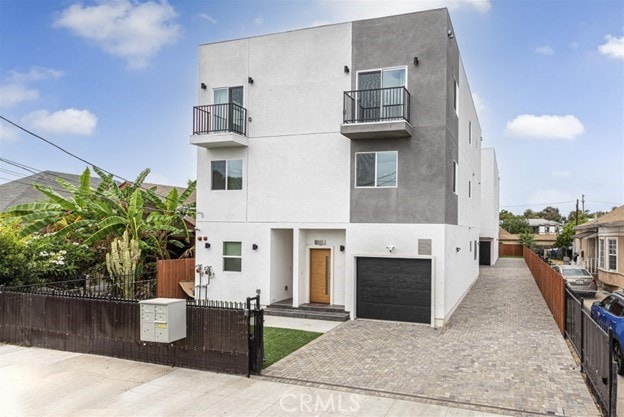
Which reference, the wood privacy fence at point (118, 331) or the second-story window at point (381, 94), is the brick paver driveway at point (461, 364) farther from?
the second-story window at point (381, 94)

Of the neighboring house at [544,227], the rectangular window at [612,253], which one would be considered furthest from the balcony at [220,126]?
the neighboring house at [544,227]

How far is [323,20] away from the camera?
1583cm

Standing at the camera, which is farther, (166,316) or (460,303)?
(460,303)

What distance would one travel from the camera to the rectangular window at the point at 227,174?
1566 centimetres

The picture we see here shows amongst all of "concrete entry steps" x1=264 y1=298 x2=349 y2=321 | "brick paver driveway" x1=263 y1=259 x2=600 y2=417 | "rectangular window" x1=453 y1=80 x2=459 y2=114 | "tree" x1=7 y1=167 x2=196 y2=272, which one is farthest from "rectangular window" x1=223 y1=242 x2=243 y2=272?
"rectangular window" x1=453 y1=80 x2=459 y2=114

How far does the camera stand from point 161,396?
7.52 m

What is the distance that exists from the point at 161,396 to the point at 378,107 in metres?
10.00

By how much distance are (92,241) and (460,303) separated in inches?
567

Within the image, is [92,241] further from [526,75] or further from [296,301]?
[526,75]

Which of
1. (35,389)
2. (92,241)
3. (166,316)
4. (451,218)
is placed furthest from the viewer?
(92,241)

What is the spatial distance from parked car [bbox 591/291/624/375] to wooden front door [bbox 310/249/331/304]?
7726mm

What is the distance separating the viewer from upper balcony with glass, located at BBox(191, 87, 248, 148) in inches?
591

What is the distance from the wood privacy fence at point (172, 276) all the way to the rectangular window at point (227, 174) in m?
3.43

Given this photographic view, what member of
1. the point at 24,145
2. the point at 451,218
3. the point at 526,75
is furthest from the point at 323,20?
the point at 24,145
